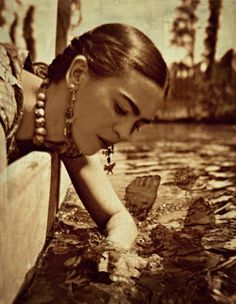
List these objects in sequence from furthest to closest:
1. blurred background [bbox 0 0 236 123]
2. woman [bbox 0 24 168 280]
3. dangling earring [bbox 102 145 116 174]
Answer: dangling earring [bbox 102 145 116 174] → blurred background [bbox 0 0 236 123] → woman [bbox 0 24 168 280]

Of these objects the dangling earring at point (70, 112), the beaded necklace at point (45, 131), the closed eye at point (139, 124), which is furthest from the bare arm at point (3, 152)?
the closed eye at point (139, 124)

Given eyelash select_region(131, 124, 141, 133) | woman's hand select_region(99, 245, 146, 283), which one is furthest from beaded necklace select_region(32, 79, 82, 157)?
woman's hand select_region(99, 245, 146, 283)

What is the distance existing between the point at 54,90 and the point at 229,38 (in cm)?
76

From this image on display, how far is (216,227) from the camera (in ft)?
6.23

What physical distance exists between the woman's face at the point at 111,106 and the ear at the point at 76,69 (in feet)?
0.06

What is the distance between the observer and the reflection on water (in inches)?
66.0

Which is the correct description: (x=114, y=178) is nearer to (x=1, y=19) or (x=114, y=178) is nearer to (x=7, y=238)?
(x=7, y=238)

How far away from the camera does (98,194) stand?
1827mm

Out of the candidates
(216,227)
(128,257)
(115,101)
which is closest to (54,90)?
(115,101)

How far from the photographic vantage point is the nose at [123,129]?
68.3 inches

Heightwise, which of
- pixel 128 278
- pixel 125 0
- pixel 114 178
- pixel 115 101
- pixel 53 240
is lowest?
pixel 128 278

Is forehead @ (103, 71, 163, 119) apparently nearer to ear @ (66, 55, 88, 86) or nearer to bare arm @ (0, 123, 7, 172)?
ear @ (66, 55, 88, 86)

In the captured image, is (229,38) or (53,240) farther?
(229,38)

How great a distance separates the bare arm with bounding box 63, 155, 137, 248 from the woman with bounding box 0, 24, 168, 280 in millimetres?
16
